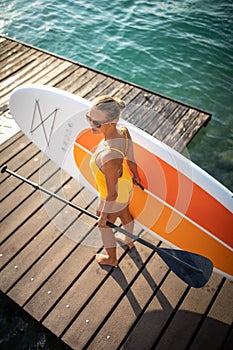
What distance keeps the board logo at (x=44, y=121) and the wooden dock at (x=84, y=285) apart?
18.6 inches

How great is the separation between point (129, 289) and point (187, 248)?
821mm

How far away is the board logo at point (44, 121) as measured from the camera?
447cm

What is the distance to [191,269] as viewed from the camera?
3.23m

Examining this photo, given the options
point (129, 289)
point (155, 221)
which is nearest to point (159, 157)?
point (155, 221)

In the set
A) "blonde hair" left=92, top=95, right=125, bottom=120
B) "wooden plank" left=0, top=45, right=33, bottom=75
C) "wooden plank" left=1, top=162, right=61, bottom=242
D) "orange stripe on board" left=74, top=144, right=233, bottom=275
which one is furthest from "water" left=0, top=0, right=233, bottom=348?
"blonde hair" left=92, top=95, right=125, bottom=120

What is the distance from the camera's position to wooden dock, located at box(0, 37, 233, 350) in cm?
330

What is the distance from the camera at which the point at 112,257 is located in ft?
12.2

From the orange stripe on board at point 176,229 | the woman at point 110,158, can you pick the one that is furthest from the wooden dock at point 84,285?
the woman at point 110,158

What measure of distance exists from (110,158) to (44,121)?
2.21 meters

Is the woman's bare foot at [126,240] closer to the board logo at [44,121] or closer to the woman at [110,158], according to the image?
the woman at [110,158]

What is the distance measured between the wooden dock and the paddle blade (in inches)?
15.8

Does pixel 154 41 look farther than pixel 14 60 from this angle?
Yes

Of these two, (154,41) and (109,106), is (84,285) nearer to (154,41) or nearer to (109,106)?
(109,106)

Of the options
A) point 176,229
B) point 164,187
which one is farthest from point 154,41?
point 176,229
